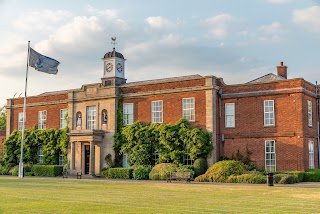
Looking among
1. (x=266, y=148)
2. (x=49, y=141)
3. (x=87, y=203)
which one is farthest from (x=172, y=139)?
(x=87, y=203)

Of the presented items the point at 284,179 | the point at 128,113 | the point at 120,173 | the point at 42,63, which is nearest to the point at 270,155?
the point at 284,179

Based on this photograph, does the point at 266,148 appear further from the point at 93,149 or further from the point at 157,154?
the point at 93,149

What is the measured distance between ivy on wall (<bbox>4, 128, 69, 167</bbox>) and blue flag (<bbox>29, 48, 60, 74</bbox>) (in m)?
6.35

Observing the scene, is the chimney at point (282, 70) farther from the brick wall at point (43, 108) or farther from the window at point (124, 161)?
the brick wall at point (43, 108)

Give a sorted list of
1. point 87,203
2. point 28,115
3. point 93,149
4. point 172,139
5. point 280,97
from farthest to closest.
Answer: point 28,115 < point 93,149 < point 172,139 < point 280,97 < point 87,203

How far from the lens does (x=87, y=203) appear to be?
1691 cm

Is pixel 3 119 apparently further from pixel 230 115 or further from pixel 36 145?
pixel 230 115

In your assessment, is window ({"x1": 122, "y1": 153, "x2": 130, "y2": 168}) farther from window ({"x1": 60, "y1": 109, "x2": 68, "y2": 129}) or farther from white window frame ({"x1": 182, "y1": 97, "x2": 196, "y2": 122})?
window ({"x1": 60, "y1": 109, "x2": 68, "y2": 129})

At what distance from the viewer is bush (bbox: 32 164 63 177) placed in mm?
42062

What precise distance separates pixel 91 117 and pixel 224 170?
14.7m

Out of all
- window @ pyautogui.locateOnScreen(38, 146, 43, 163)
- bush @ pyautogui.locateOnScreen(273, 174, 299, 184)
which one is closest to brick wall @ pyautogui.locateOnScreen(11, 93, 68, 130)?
window @ pyautogui.locateOnScreen(38, 146, 43, 163)

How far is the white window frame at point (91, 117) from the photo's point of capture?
42406mm

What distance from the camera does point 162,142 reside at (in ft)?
123

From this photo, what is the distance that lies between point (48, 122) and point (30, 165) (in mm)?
4345
